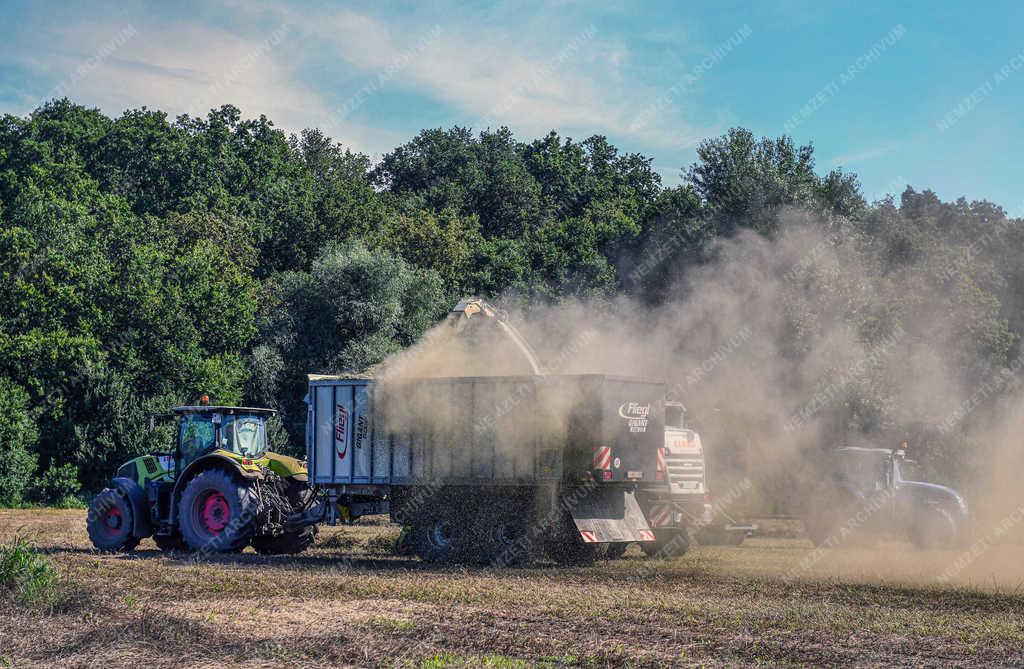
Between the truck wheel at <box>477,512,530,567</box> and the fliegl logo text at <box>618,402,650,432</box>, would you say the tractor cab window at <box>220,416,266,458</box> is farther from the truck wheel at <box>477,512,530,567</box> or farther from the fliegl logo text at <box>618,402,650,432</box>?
the fliegl logo text at <box>618,402,650,432</box>

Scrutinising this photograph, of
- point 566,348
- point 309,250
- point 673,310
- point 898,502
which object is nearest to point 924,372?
point 673,310

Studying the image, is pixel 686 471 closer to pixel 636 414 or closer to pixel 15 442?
pixel 636 414

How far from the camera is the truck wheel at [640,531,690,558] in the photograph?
23500 millimetres

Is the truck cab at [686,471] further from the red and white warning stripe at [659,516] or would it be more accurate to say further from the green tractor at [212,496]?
the green tractor at [212,496]

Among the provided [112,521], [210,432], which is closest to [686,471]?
[210,432]

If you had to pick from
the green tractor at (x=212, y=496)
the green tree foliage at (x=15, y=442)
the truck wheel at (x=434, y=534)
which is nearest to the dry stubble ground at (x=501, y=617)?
the truck wheel at (x=434, y=534)

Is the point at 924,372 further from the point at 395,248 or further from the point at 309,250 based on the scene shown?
the point at 309,250

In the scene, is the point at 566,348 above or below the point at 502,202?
below

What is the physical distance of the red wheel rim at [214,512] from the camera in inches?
850

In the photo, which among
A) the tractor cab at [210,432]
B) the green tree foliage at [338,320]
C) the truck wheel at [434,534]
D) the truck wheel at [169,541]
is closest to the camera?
the truck wheel at [434,534]

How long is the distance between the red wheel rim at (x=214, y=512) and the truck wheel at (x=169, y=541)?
132 cm

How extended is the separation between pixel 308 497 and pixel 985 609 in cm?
1334

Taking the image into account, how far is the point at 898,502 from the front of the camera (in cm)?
2575

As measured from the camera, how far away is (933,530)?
25.1 m
